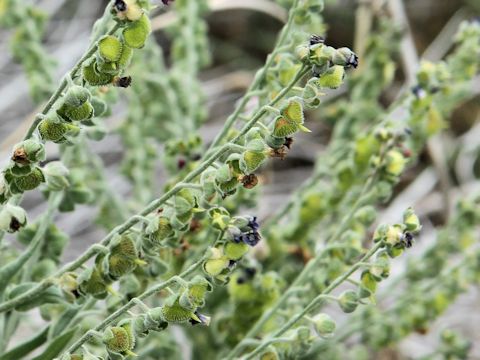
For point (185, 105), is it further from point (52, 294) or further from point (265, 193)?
point (265, 193)

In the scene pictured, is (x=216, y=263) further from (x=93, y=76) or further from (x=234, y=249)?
(x=93, y=76)

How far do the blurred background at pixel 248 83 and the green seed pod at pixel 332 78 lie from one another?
58 centimetres

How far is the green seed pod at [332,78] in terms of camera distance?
446mm

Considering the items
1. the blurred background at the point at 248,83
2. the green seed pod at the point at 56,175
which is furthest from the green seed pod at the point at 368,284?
the blurred background at the point at 248,83

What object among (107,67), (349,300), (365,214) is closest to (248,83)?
(365,214)

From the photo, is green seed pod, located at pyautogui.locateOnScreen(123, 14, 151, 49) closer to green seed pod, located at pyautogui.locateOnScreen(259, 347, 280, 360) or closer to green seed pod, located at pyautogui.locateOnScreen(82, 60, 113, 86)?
green seed pod, located at pyautogui.locateOnScreen(82, 60, 113, 86)

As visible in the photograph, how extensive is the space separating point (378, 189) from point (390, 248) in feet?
0.60

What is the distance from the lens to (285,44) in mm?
660

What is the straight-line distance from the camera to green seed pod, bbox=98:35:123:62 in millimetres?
414

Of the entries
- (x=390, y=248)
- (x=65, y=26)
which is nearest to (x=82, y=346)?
(x=390, y=248)

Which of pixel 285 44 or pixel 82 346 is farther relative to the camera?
pixel 285 44

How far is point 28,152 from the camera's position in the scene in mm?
433

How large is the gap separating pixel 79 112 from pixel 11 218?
8 centimetres

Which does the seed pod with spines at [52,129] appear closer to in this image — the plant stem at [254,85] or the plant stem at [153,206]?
the plant stem at [153,206]
